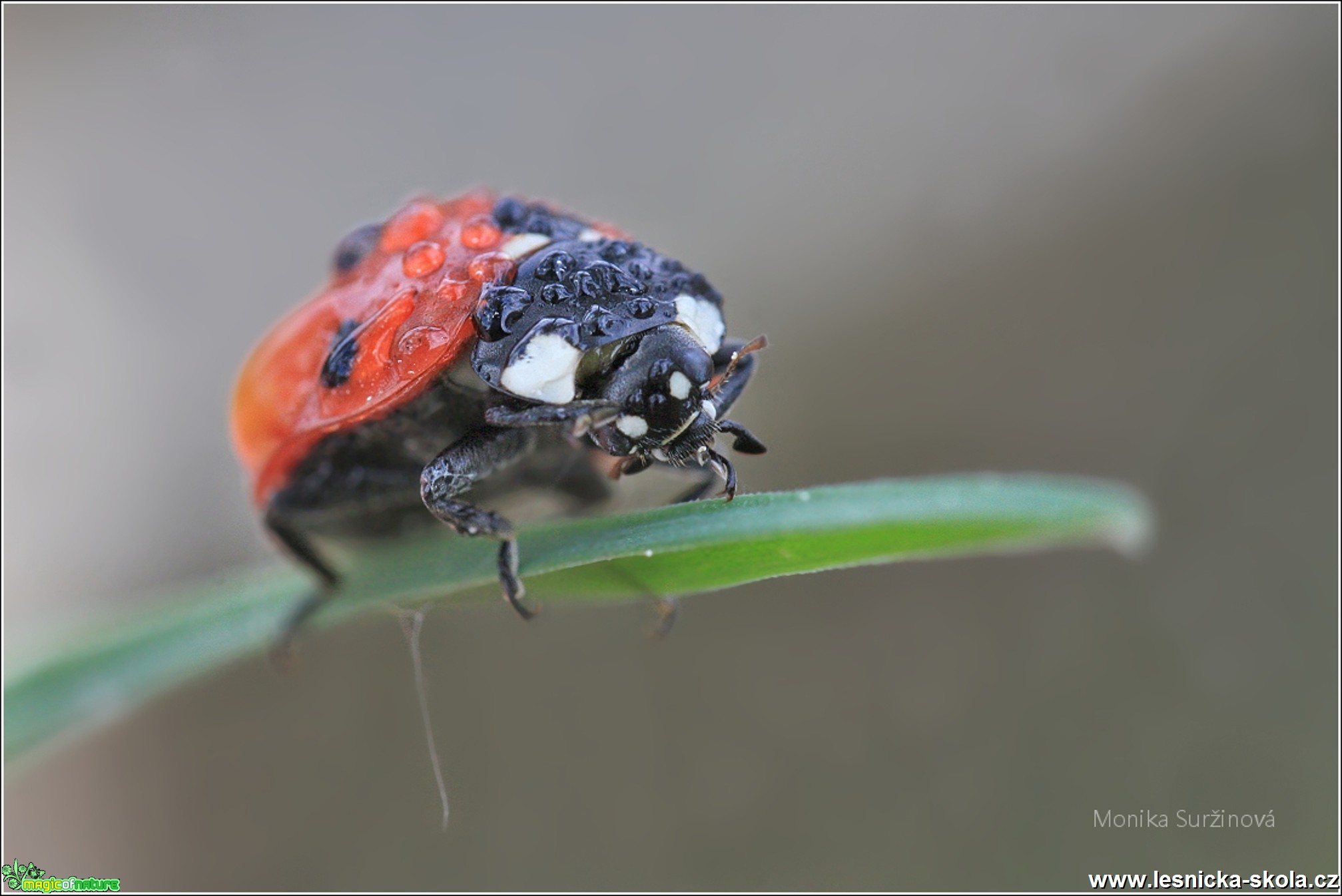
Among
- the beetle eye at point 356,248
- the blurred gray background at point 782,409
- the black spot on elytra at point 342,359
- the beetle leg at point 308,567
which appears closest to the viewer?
the black spot on elytra at point 342,359

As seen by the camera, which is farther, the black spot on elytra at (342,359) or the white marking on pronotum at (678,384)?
the black spot on elytra at (342,359)

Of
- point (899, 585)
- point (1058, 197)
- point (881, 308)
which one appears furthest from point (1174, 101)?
point (899, 585)

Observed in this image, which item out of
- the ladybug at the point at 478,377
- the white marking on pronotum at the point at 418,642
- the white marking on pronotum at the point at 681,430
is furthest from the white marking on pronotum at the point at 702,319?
the white marking on pronotum at the point at 418,642

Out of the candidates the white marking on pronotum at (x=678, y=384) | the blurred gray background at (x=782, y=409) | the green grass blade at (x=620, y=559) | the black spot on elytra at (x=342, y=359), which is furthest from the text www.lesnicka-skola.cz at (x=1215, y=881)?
the black spot on elytra at (x=342, y=359)

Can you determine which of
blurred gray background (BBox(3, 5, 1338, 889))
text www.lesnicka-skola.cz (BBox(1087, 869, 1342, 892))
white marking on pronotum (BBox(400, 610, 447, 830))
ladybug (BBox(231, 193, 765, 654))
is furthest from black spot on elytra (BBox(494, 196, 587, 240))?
text www.lesnicka-skola.cz (BBox(1087, 869, 1342, 892))

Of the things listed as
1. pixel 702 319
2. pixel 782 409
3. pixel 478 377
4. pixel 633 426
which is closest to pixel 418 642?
pixel 478 377

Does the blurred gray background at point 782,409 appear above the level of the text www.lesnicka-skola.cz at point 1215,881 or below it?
above

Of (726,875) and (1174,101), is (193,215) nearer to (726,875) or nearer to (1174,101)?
(726,875)

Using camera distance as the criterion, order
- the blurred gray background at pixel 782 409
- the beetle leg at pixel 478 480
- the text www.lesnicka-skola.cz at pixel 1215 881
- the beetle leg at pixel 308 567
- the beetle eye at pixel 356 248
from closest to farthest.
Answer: the beetle leg at pixel 478 480, the beetle eye at pixel 356 248, the beetle leg at pixel 308 567, the text www.lesnicka-skola.cz at pixel 1215 881, the blurred gray background at pixel 782 409

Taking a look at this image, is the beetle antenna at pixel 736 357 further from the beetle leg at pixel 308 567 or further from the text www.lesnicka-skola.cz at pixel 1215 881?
the text www.lesnicka-skola.cz at pixel 1215 881
